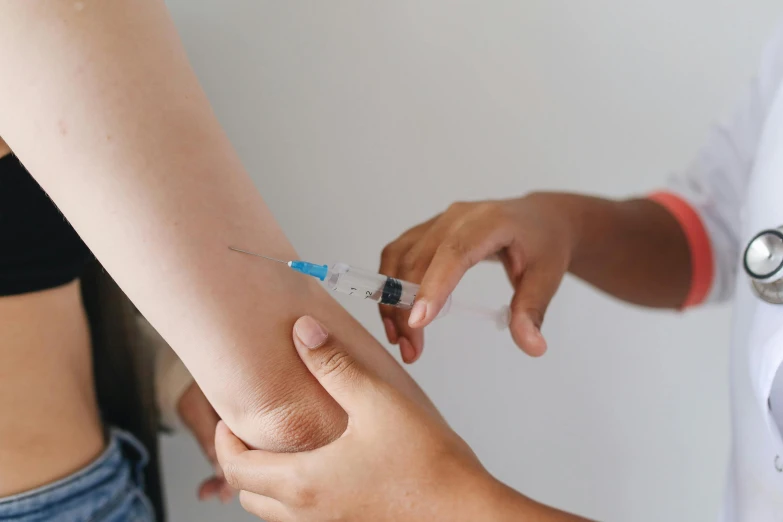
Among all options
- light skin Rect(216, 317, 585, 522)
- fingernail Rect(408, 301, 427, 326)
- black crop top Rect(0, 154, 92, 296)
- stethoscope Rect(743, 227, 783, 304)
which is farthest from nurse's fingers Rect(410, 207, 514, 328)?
black crop top Rect(0, 154, 92, 296)

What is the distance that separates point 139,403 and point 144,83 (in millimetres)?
547

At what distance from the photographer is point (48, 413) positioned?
566mm

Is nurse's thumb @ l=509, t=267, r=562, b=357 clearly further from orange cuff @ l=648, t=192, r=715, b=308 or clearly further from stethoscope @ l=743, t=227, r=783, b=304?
orange cuff @ l=648, t=192, r=715, b=308

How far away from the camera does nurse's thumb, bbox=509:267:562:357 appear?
598mm

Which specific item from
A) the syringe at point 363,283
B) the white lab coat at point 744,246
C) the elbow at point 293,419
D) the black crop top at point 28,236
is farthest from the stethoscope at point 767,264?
the black crop top at point 28,236

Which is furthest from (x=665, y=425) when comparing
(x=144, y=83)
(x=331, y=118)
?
(x=144, y=83)

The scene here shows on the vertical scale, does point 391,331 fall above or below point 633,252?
above

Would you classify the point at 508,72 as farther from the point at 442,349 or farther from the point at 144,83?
the point at 144,83

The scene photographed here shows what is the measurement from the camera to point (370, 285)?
0.56 metres

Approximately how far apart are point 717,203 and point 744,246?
23 centimetres

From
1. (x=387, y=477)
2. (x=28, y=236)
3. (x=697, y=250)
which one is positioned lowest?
(x=697, y=250)

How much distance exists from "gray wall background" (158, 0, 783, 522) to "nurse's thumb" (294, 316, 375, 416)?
20.1 inches

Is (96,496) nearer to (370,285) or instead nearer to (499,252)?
(370,285)

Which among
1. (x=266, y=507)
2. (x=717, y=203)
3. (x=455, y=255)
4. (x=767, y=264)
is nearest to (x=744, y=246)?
(x=767, y=264)
